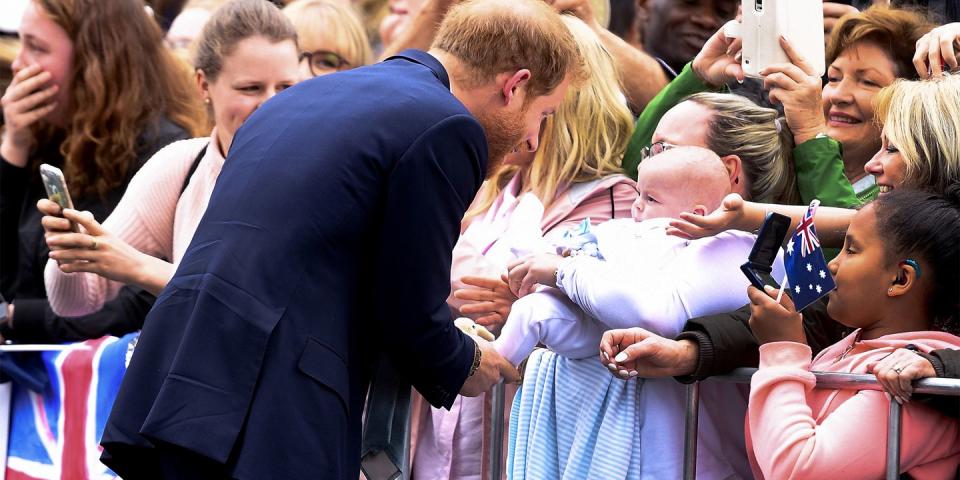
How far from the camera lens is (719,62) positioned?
13.4 ft

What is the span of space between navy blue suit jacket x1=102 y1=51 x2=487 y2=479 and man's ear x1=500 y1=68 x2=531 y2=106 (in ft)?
1.04

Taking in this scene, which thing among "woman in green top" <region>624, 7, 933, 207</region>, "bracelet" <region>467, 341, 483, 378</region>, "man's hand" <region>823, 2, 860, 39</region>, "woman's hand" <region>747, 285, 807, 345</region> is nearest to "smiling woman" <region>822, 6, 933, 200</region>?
"woman in green top" <region>624, 7, 933, 207</region>

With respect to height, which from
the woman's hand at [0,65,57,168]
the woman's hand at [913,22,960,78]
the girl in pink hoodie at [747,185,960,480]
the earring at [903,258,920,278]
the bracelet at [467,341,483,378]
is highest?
the woman's hand at [913,22,960,78]

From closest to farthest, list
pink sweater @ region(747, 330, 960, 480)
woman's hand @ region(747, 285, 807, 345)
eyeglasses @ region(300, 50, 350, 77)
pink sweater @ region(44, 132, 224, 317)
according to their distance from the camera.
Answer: pink sweater @ region(747, 330, 960, 480), woman's hand @ region(747, 285, 807, 345), pink sweater @ region(44, 132, 224, 317), eyeglasses @ region(300, 50, 350, 77)

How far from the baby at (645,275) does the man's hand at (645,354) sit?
99mm

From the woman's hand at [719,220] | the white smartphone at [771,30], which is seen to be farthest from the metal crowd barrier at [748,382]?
the white smartphone at [771,30]

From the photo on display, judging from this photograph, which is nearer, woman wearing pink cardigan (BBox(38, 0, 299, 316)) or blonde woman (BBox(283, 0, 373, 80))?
woman wearing pink cardigan (BBox(38, 0, 299, 316))

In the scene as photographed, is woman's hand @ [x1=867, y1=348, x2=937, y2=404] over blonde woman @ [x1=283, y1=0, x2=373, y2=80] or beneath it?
over

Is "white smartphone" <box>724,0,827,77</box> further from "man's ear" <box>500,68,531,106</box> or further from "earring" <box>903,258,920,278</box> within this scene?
"earring" <box>903,258,920,278</box>

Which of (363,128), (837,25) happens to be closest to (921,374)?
(363,128)

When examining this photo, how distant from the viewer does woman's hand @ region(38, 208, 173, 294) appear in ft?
13.5

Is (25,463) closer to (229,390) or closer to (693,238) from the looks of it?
(229,390)

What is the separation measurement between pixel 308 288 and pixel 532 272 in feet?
2.57

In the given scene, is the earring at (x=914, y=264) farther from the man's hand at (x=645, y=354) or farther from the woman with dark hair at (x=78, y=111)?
the woman with dark hair at (x=78, y=111)
